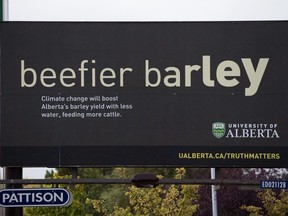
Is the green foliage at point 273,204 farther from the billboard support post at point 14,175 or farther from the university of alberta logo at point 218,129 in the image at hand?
the billboard support post at point 14,175

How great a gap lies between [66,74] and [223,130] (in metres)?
2.87

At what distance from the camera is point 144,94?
44.5ft

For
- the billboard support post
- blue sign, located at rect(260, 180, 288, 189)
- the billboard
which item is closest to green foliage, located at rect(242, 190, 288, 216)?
the billboard

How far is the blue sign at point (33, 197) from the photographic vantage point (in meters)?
12.3

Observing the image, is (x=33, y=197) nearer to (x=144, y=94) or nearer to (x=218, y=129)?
(x=144, y=94)

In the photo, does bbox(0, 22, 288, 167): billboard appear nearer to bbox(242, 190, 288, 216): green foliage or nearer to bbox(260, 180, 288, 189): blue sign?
bbox(260, 180, 288, 189): blue sign

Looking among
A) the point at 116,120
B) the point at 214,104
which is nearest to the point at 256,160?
the point at 214,104

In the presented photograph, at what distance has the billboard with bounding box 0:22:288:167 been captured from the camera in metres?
13.3

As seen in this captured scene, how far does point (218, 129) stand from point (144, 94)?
141 centimetres

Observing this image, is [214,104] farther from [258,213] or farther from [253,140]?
[258,213]

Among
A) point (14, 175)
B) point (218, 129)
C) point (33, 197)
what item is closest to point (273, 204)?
point (218, 129)

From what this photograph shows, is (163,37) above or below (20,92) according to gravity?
above

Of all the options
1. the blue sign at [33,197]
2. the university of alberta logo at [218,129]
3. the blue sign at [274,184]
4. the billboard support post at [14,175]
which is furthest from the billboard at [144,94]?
the blue sign at [33,197]

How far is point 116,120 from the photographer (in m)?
13.5
